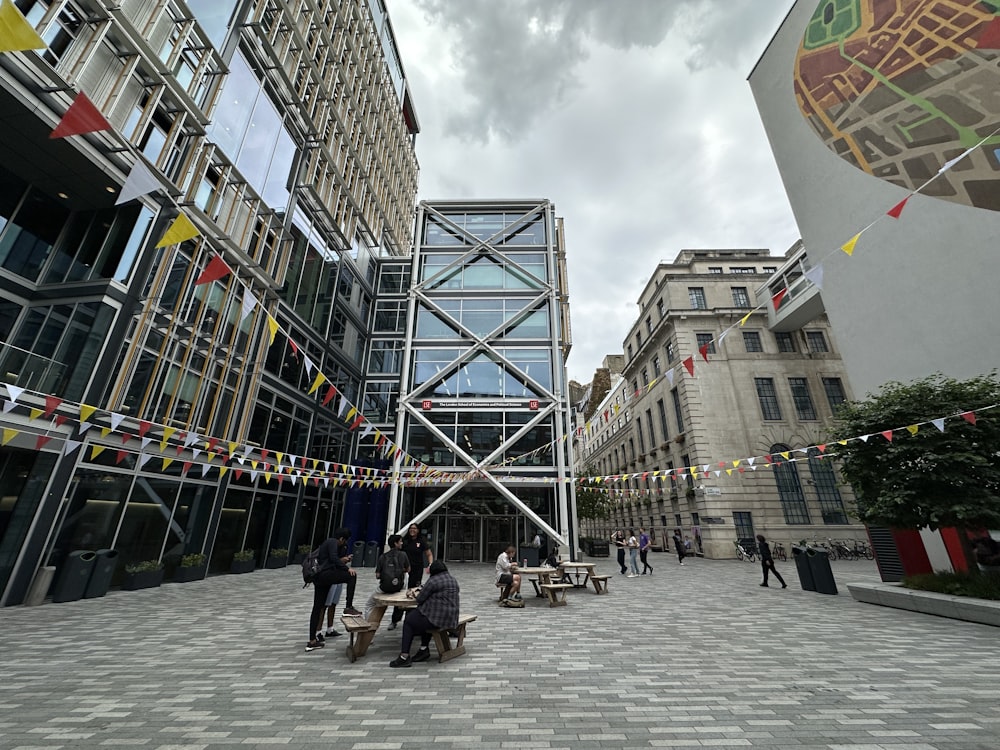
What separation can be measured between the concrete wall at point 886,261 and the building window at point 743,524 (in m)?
13.5

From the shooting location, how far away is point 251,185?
57.4ft

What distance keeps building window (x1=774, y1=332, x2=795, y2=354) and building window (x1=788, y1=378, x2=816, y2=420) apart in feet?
7.81

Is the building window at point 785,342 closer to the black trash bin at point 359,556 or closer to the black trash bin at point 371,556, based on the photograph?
the black trash bin at point 371,556

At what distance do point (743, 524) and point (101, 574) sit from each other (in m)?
30.3

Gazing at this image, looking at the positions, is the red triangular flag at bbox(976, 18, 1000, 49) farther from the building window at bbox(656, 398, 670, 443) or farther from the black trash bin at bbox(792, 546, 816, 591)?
the building window at bbox(656, 398, 670, 443)

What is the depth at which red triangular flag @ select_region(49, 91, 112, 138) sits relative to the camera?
5.39 metres

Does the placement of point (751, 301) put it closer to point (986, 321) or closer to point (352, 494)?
point (986, 321)

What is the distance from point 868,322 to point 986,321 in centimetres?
339

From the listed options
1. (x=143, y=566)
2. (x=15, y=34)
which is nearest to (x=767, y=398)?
(x=143, y=566)

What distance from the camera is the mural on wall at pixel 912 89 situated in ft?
41.4

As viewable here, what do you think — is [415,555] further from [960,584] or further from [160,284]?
[960,584]

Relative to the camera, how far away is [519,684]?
17.6ft

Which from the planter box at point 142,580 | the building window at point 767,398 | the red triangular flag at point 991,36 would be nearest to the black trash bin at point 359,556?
the planter box at point 142,580

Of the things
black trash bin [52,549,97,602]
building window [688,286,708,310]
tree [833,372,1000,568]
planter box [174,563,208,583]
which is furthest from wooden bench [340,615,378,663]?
building window [688,286,708,310]
